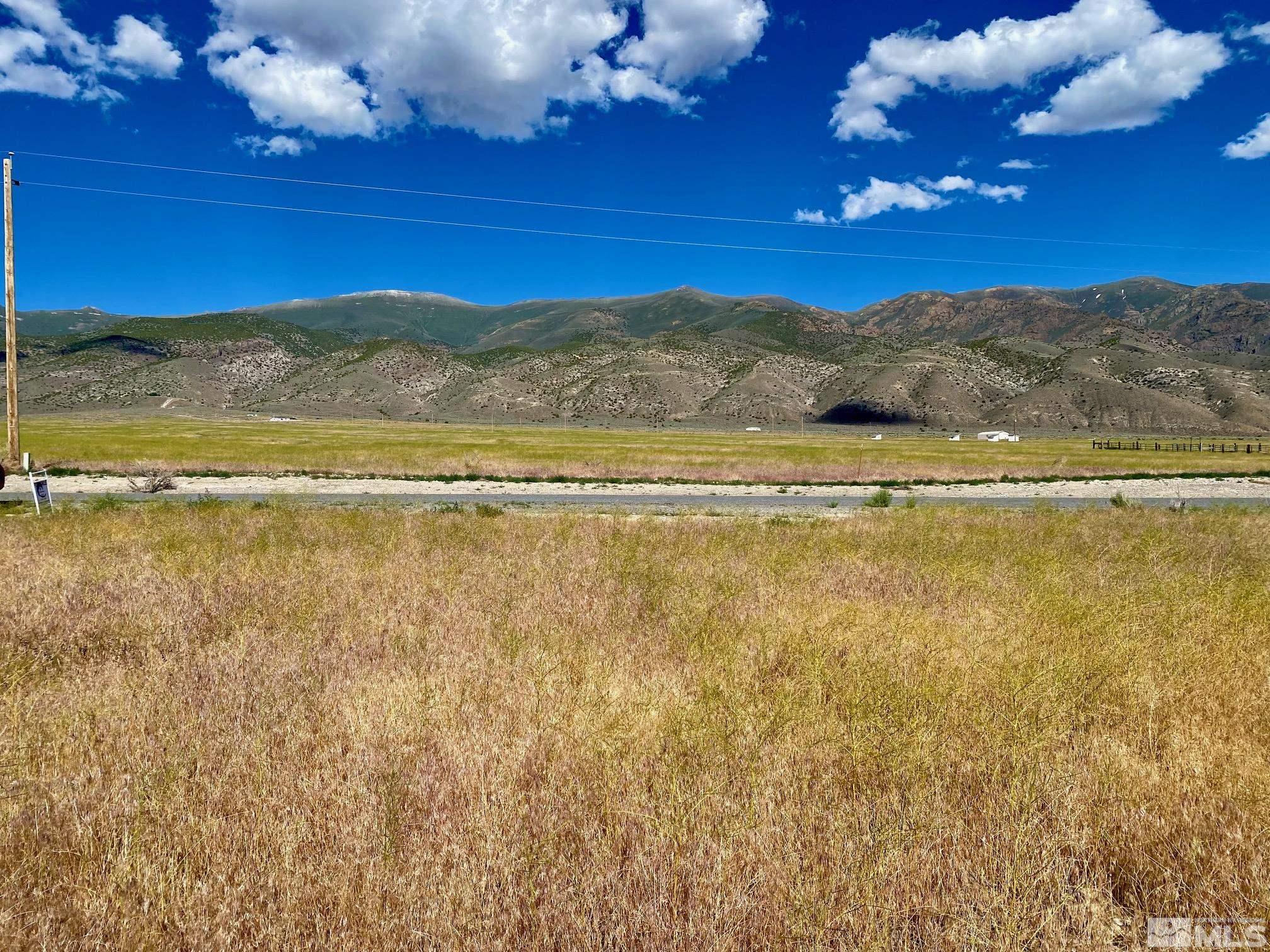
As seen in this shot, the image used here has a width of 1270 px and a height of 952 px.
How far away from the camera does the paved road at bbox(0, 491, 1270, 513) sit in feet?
72.1

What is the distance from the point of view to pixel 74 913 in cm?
263

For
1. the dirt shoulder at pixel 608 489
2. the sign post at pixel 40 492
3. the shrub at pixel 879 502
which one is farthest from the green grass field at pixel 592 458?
the sign post at pixel 40 492

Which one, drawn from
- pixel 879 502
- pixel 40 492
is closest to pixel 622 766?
pixel 40 492

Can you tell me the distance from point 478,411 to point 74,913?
180 m

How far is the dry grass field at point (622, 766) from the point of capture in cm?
267

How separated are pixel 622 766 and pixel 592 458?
4430 cm

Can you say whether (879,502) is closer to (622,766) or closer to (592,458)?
(622,766)

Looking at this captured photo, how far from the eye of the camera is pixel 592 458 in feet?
157

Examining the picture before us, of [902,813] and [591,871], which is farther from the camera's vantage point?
[902,813]

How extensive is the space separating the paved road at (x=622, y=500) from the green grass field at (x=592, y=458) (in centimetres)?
851

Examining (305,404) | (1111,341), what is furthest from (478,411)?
(1111,341)

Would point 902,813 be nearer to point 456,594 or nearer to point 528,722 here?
point 528,722

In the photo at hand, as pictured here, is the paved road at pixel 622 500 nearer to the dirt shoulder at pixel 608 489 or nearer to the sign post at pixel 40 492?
the dirt shoulder at pixel 608 489

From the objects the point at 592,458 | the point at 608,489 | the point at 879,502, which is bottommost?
the point at 879,502
